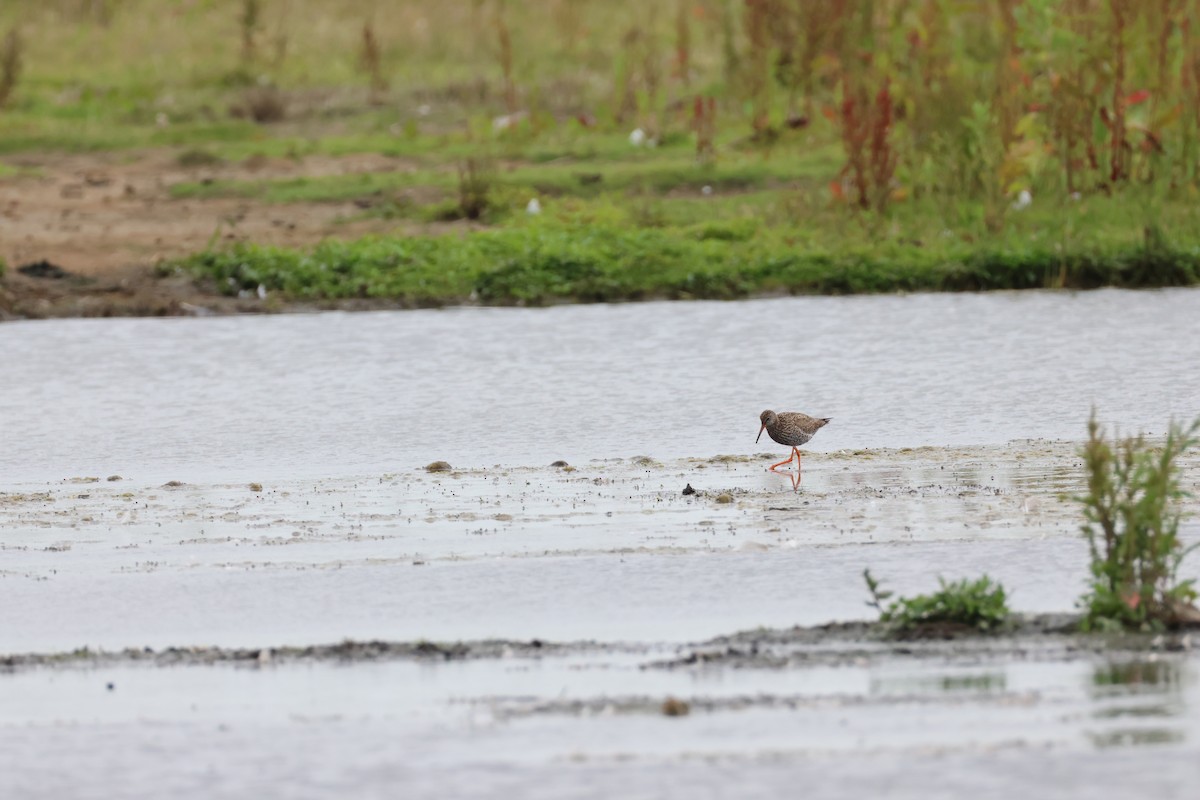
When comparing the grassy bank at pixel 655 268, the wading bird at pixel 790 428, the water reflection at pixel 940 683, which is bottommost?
the water reflection at pixel 940 683

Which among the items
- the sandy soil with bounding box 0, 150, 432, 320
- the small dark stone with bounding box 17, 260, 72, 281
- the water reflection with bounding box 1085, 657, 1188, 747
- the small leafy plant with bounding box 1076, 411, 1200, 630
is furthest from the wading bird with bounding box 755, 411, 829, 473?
the small dark stone with bounding box 17, 260, 72, 281

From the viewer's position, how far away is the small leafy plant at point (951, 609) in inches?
253

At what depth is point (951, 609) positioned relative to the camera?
6449 millimetres

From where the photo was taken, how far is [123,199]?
19.2m

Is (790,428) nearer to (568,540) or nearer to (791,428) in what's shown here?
(791,428)

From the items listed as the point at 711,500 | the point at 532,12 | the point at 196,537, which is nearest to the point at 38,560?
the point at 196,537

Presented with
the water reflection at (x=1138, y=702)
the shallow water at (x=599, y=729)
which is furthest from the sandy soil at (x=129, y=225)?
the water reflection at (x=1138, y=702)

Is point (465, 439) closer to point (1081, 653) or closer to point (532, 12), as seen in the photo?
point (1081, 653)

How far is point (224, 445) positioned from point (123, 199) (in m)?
9.07

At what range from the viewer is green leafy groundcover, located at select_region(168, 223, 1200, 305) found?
15.4m

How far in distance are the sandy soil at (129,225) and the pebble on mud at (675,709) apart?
10.2 metres

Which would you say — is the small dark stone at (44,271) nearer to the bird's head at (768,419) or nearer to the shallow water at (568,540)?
the shallow water at (568,540)

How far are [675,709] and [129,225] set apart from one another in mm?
13153

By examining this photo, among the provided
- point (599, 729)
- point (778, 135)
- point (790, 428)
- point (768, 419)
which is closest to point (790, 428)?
point (790, 428)
